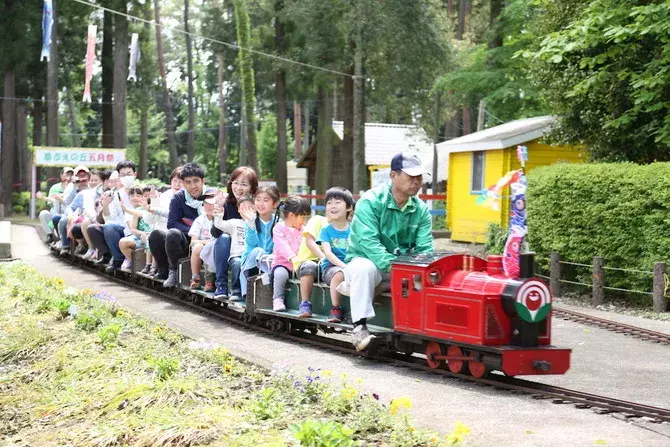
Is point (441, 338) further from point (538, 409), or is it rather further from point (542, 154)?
point (542, 154)

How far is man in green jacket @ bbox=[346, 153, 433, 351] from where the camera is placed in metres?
10.1

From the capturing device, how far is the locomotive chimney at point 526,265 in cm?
877

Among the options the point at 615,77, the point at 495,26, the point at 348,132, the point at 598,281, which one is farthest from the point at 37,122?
the point at 598,281

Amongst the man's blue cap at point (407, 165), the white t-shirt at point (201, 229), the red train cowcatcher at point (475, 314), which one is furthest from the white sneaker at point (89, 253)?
the red train cowcatcher at point (475, 314)

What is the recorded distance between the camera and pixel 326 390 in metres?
7.83

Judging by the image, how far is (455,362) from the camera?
31.0 feet

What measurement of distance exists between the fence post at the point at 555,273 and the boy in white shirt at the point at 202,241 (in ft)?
20.8

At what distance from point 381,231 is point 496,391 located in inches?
88.5

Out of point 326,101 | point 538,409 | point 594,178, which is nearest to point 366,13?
point 326,101

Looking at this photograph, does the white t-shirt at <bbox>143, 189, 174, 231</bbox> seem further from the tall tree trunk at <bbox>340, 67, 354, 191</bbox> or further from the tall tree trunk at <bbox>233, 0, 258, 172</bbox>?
the tall tree trunk at <bbox>233, 0, 258, 172</bbox>

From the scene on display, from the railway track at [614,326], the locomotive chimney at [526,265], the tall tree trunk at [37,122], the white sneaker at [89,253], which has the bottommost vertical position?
the railway track at [614,326]

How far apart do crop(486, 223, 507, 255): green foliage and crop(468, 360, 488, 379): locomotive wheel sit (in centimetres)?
1281

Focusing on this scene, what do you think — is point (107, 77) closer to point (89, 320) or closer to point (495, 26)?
point (495, 26)

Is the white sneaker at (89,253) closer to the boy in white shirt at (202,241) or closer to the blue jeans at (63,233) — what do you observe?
the blue jeans at (63,233)
